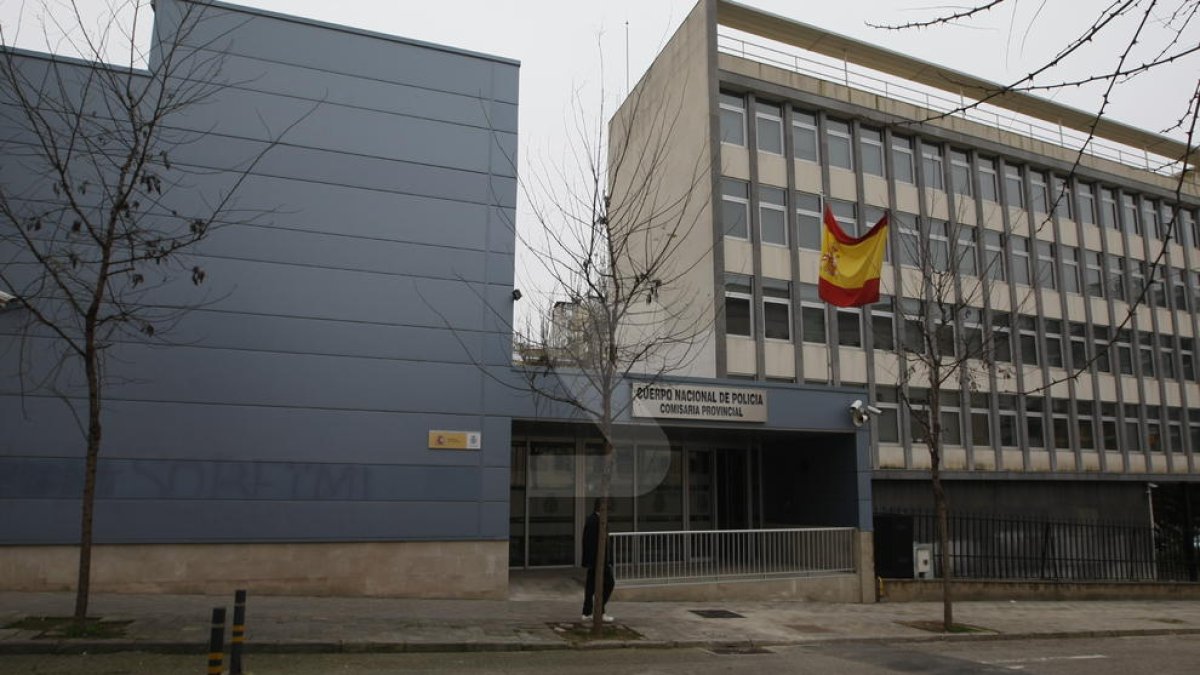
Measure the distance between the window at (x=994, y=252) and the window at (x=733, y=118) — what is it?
975cm

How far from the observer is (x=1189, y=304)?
32.8 metres

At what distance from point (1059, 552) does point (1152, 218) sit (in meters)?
17.4

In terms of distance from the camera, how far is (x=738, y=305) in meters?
23.3

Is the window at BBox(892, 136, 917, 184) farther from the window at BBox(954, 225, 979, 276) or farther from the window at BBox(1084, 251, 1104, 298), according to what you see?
the window at BBox(1084, 251, 1104, 298)

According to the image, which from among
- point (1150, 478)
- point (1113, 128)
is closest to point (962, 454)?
point (1150, 478)

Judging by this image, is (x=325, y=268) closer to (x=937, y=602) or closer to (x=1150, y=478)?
(x=937, y=602)

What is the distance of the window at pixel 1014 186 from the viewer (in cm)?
2869

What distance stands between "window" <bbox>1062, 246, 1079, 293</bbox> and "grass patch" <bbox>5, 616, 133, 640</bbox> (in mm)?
29882

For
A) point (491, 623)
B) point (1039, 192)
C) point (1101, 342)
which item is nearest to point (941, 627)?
point (491, 623)

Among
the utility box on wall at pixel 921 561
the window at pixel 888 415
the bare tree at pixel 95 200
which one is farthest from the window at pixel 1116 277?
the bare tree at pixel 95 200

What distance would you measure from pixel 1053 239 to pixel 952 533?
13724mm

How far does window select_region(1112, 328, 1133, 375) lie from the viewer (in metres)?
30.2

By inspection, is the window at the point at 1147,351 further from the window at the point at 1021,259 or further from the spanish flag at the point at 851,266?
the spanish flag at the point at 851,266

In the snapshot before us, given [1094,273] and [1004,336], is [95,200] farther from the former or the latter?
[1094,273]
